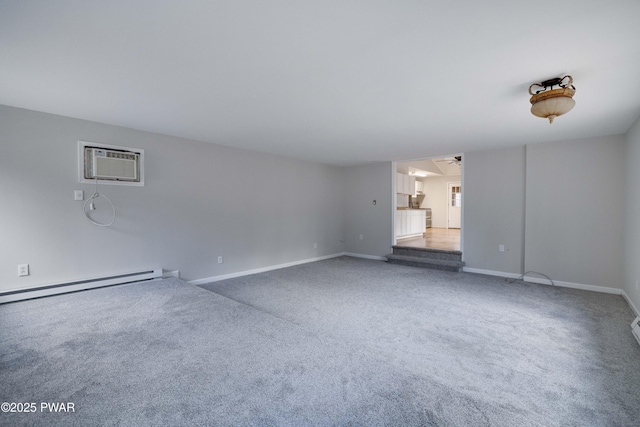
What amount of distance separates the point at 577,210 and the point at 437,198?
7.17m

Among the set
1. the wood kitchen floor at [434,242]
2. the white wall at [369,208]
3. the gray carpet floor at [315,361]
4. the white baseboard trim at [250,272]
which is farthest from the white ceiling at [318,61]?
the wood kitchen floor at [434,242]

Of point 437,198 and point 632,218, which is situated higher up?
point 437,198

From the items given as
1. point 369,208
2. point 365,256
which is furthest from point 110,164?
point 365,256

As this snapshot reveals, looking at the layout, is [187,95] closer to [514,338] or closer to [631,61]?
[631,61]

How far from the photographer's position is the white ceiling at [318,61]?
1.61 m

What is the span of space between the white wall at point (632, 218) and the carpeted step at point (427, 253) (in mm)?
2305

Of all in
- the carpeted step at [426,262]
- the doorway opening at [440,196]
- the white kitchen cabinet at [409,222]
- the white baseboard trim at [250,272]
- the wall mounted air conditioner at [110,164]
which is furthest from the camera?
the doorway opening at [440,196]

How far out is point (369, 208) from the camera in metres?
7.05

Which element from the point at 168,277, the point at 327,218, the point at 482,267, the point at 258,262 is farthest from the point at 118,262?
the point at 482,267

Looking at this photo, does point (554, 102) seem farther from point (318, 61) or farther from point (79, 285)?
point (79, 285)

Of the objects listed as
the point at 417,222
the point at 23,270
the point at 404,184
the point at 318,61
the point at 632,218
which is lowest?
the point at 23,270

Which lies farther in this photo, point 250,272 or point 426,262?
point 426,262

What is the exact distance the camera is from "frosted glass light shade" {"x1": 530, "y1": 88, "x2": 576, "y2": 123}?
7.73 ft

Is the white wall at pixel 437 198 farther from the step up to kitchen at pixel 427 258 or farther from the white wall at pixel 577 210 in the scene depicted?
the white wall at pixel 577 210
